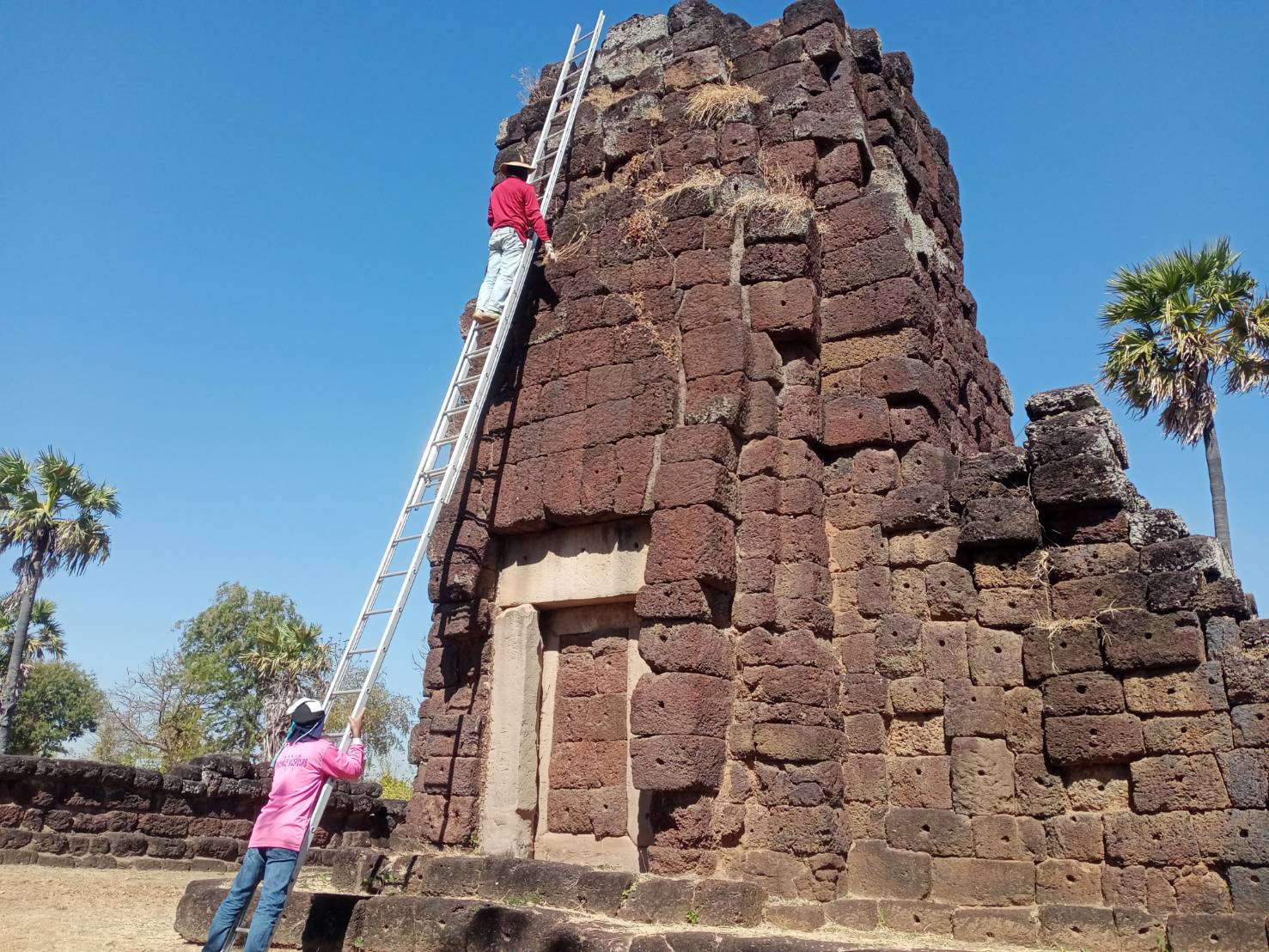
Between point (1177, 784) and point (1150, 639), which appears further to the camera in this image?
point (1150, 639)

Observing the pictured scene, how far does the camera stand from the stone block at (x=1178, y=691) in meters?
7.30

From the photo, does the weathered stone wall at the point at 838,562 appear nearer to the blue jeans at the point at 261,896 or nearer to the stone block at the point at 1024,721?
the stone block at the point at 1024,721

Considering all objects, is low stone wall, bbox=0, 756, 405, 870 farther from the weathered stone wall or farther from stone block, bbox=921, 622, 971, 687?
stone block, bbox=921, 622, 971, 687

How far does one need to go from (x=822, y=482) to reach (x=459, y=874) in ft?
14.8

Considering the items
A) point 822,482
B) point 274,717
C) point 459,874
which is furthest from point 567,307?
point 274,717

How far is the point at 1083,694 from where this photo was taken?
7773mm

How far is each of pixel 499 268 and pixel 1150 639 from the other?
6.96 m

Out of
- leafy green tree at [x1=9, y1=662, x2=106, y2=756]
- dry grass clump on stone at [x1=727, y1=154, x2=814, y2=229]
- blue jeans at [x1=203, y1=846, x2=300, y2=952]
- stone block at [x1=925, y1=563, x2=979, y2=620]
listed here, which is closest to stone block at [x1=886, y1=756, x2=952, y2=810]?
stone block at [x1=925, y1=563, x2=979, y2=620]

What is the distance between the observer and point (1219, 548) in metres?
7.69

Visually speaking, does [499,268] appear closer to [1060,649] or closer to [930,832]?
[1060,649]

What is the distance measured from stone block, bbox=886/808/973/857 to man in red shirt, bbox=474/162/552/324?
6.08 meters

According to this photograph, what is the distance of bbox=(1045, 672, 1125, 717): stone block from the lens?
7668mm

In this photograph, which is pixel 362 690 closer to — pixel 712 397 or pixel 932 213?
pixel 712 397

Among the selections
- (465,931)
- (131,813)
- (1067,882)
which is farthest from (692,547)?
(131,813)
